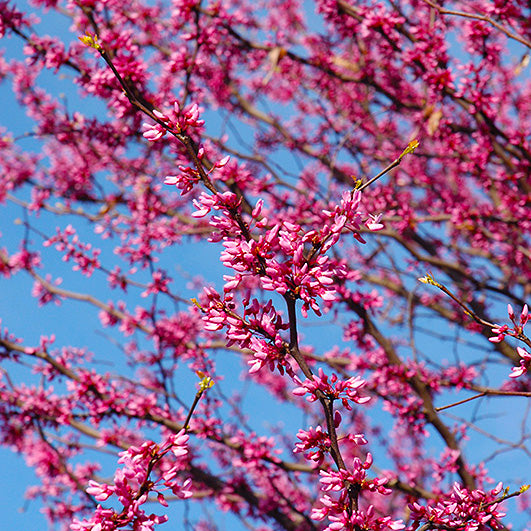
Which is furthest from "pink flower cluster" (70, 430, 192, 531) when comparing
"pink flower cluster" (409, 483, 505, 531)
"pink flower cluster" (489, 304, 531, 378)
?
"pink flower cluster" (489, 304, 531, 378)

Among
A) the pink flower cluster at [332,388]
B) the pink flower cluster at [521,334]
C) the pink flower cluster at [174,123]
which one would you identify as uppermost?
the pink flower cluster at [174,123]

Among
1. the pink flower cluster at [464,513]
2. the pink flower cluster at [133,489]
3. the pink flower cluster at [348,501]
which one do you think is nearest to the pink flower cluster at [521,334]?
the pink flower cluster at [464,513]

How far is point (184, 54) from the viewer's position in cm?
500

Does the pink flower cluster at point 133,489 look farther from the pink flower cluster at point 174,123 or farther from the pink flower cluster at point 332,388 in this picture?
the pink flower cluster at point 174,123

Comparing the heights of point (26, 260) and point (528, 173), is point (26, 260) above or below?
below

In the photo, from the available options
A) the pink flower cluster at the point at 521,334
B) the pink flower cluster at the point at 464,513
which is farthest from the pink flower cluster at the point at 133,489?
the pink flower cluster at the point at 521,334

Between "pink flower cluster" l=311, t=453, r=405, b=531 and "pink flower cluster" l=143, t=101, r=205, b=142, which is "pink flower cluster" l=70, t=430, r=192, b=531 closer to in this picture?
"pink flower cluster" l=311, t=453, r=405, b=531

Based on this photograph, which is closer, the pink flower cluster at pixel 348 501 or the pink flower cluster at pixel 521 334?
the pink flower cluster at pixel 348 501

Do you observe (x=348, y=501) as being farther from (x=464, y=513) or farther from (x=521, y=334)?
(x=521, y=334)

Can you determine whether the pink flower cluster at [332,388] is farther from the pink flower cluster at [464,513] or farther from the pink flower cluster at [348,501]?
the pink flower cluster at [464,513]

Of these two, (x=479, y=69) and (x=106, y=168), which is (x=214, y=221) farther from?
(x=106, y=168)

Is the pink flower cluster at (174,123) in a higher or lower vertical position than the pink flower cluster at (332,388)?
higher

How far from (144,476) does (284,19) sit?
998cm

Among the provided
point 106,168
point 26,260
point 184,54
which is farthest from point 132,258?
point 106,168
